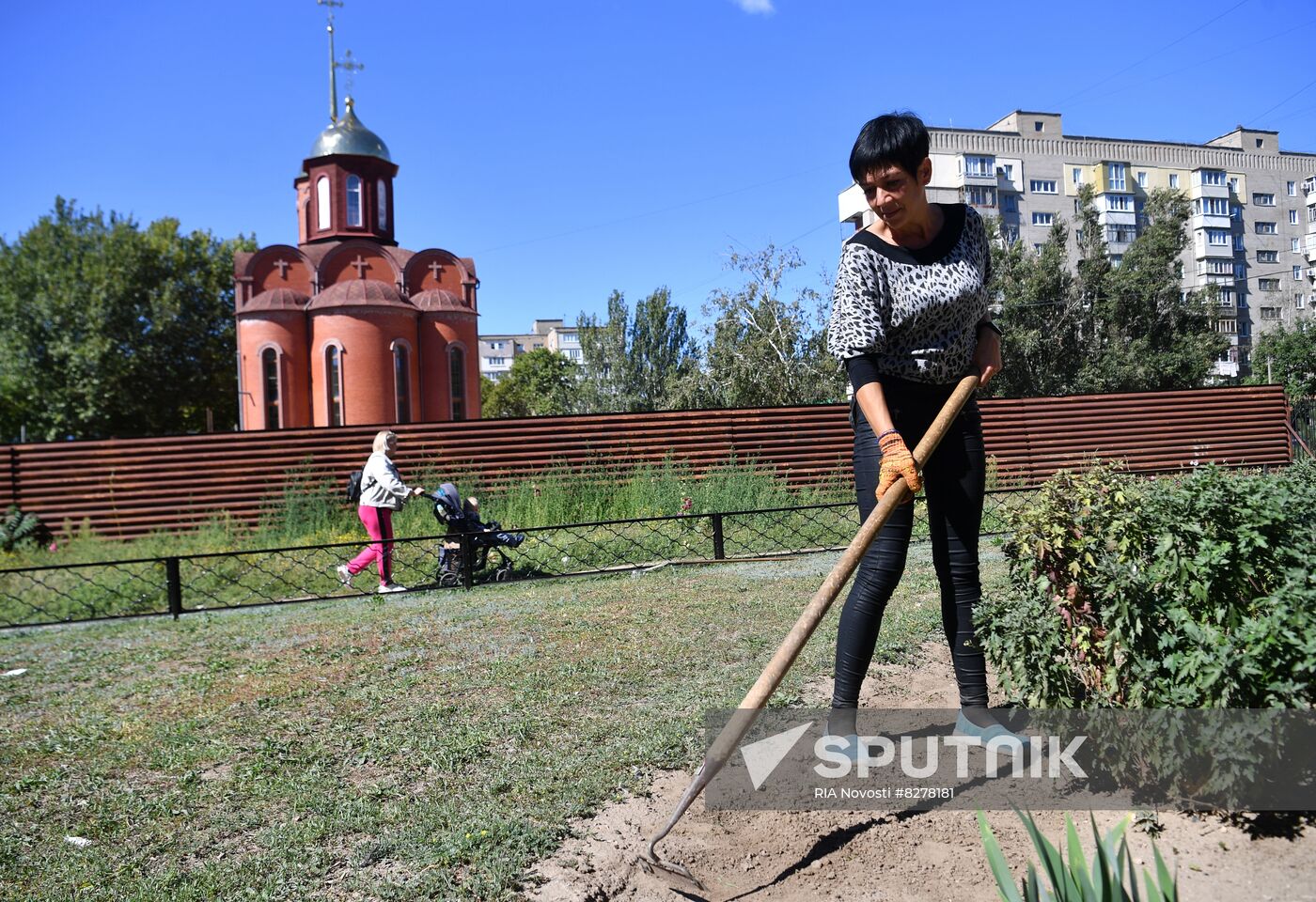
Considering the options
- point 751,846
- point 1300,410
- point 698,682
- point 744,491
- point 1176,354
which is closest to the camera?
point 751,846

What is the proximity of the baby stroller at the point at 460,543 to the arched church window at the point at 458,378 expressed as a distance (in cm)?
2284

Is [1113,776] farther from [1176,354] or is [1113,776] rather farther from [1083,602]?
[1176,354]

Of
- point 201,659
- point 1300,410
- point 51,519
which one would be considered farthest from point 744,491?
point 1300,410

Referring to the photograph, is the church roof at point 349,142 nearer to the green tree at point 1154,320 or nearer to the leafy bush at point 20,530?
the leafy bush at point 20,530

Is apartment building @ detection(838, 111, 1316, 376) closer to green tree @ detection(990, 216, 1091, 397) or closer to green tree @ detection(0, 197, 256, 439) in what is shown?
green tree @ detection(990, 216, 1091, 397)

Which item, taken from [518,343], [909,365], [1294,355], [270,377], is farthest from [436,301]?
[518,343]

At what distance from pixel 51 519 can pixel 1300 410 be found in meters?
21.7

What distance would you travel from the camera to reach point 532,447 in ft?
45.3

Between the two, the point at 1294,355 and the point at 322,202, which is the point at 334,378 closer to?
the point at 322,202

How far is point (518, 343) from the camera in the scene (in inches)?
5103

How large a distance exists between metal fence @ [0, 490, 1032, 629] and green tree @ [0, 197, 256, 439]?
31.6 m

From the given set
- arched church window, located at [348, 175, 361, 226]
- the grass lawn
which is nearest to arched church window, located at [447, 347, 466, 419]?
arched church window, located at [348, 175, 361, 226]

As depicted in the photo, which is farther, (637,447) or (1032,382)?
(1032,382)

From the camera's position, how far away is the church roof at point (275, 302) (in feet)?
101
